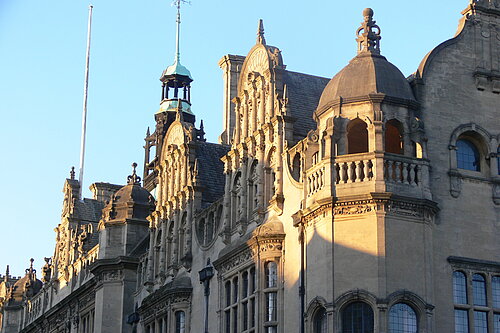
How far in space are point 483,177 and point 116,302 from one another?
28135mm

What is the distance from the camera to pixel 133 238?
7175 centimetres

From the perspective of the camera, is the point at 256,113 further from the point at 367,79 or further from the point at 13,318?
the point at 13,318

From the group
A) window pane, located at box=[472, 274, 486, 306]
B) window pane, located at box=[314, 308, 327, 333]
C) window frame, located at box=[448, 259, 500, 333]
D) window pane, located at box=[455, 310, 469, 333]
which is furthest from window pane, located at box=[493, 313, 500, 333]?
window pane, located at box=[314, 308, 327, 333]

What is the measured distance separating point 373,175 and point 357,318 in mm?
5689

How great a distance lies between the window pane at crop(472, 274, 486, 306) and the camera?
47.1m

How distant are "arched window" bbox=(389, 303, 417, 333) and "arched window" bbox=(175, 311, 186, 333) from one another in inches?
696

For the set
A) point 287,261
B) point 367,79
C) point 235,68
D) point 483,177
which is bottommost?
point 287,261

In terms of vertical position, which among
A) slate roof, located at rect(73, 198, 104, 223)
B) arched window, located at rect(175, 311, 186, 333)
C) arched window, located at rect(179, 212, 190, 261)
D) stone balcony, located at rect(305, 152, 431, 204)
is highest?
slate roof, located at rect(73, 198, 104, 223)

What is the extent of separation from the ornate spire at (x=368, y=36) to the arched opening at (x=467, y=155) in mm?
5256

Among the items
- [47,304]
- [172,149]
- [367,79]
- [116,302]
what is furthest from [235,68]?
[367,79]

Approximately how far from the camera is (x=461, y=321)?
153ft

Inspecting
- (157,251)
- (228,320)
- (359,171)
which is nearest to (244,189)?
(228,320)

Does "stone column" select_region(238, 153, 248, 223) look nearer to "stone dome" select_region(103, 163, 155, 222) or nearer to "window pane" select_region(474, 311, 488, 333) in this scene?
"window pane" select_region(474, 311, 488, 333)

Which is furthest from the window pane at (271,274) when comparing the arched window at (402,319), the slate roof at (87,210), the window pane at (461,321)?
the slate roof at (87,210)
